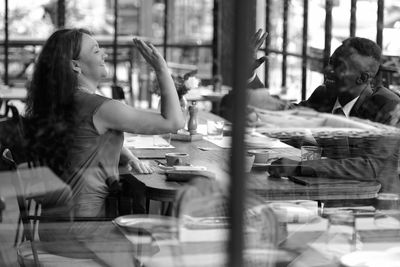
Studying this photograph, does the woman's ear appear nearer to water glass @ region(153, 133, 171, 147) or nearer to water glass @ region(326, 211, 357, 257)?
water glass @ region(153, 133, 171, 147)

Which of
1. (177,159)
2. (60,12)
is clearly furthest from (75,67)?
(60,12)

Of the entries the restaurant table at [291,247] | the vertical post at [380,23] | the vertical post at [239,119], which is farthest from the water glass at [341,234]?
the vertical post at [380,23]

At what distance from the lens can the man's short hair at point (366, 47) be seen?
3328 mm

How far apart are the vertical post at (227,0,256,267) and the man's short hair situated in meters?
1.88

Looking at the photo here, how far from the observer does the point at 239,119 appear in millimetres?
1482

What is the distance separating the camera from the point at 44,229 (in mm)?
2859

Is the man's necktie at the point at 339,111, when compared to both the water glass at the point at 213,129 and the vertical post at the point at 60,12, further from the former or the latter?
the vertical post at the point at 60,12

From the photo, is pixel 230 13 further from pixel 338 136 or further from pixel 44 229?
pixel 338 136

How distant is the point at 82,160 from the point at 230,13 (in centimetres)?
138

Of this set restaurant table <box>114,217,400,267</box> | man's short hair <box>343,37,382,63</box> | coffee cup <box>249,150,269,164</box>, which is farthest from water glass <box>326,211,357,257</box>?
man's short hair <box>343,37,382,63</box>

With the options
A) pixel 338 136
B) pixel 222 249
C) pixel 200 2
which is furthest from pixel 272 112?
pixel 222 249

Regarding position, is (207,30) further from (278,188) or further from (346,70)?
(278,188)

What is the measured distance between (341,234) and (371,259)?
0.19m

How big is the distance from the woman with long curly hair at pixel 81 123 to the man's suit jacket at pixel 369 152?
22.5 inches
